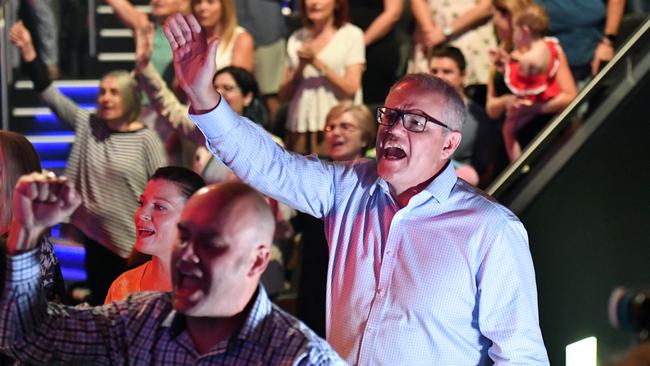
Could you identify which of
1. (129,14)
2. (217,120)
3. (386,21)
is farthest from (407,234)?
(129,14)

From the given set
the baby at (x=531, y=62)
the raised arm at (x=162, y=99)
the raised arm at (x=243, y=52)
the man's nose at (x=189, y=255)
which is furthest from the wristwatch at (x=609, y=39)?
the man's nose at (x=189, y=255)

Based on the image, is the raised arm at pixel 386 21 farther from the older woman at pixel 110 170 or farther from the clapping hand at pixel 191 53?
the clapping hand at pixel 191 53

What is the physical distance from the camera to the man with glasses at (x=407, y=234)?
3.53 metres

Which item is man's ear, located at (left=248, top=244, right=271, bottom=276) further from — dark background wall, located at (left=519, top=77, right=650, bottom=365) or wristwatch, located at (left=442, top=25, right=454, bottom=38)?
wristwatch, located at (left=442, top=25, right=454, bottom=38)

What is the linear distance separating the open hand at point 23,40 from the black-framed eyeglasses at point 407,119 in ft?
13.2

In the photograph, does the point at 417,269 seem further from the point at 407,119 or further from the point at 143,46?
the point at 143,46

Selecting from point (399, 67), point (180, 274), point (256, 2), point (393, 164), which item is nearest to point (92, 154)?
point (256, 2)

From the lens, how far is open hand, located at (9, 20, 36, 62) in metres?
7.18

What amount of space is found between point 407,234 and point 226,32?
138 inches

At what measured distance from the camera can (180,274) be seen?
2549 millimetres

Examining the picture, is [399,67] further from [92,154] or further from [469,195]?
[469,195]

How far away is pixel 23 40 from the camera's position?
719 centimetres

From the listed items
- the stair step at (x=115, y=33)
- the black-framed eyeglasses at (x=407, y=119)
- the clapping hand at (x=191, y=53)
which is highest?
the clapping hand at (x=191, y=53)

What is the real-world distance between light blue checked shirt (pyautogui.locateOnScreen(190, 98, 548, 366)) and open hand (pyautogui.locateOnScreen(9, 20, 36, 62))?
3939mm
